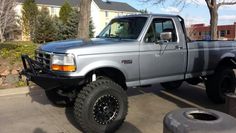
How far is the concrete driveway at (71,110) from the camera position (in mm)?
5684

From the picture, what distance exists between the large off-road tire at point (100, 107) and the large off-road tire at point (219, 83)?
288cm

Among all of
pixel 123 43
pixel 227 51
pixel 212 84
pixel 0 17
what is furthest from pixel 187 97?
pixel 0 17

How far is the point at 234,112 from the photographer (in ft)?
14.9

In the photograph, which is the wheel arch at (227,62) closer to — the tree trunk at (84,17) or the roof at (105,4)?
the tree trunk at (84,17)

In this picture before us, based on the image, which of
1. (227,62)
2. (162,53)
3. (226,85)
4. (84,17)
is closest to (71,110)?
(162,53)

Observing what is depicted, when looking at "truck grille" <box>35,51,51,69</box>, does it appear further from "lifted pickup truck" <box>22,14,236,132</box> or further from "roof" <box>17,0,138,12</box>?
"roof" <box>17,0,138,12</box>

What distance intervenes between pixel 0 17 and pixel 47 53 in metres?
38.9

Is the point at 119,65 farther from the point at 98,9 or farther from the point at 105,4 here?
the point at 105,4

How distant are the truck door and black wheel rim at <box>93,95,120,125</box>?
0.84 meters

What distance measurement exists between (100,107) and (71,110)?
175 centimetres

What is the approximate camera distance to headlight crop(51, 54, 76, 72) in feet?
16.6

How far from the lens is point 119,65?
555 cm

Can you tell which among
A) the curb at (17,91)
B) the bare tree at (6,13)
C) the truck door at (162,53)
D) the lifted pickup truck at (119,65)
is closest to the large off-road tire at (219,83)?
the lifted pickup truck at (119,65)

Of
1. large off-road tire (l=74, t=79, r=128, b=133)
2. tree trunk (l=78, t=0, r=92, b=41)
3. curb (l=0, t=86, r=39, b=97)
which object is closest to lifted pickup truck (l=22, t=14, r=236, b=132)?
large off-road tire (l=74, t=79, r=128, b=133)
